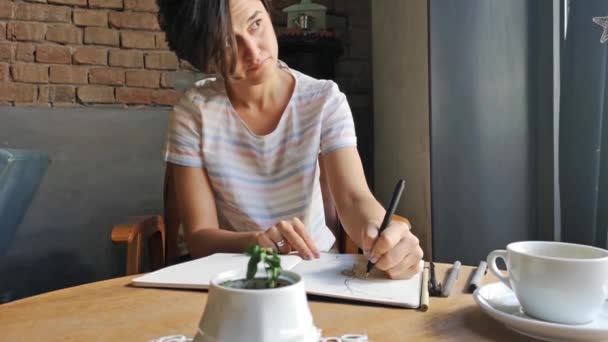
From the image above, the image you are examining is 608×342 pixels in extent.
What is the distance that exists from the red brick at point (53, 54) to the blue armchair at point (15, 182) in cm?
56

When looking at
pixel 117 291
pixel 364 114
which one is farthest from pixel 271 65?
pixel 364 114

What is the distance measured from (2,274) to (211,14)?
1.43m

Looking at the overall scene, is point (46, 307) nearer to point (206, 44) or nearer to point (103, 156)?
point (206, 44)

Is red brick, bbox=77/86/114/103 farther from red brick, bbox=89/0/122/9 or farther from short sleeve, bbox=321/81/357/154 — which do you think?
short sleeve, bbox=321/81/357/154

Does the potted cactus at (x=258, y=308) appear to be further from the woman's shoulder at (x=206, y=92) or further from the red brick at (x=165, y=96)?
the red brick at (x=165, y=96)

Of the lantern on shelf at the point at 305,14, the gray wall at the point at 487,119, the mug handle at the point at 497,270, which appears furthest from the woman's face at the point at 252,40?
the lantern on shelf at the point at 305,14

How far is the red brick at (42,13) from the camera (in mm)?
2014

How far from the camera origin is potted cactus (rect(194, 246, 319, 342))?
383mm

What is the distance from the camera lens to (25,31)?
2020 millimetres

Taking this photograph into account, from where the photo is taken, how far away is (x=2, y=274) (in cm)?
202

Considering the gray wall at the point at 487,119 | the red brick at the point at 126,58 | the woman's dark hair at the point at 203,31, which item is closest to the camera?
the woman's dark hair at the point at 203,31

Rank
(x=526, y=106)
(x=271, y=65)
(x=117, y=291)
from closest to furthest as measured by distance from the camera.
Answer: (x=117, y=291) → (x=271, y=65) → (x=526, y=106)

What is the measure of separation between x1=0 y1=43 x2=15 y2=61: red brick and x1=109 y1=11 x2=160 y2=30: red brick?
1.19ft

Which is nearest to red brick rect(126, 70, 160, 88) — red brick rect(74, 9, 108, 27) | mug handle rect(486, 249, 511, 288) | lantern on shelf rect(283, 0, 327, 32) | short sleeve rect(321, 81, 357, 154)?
red brick rect(74, 9, 108, 27)
